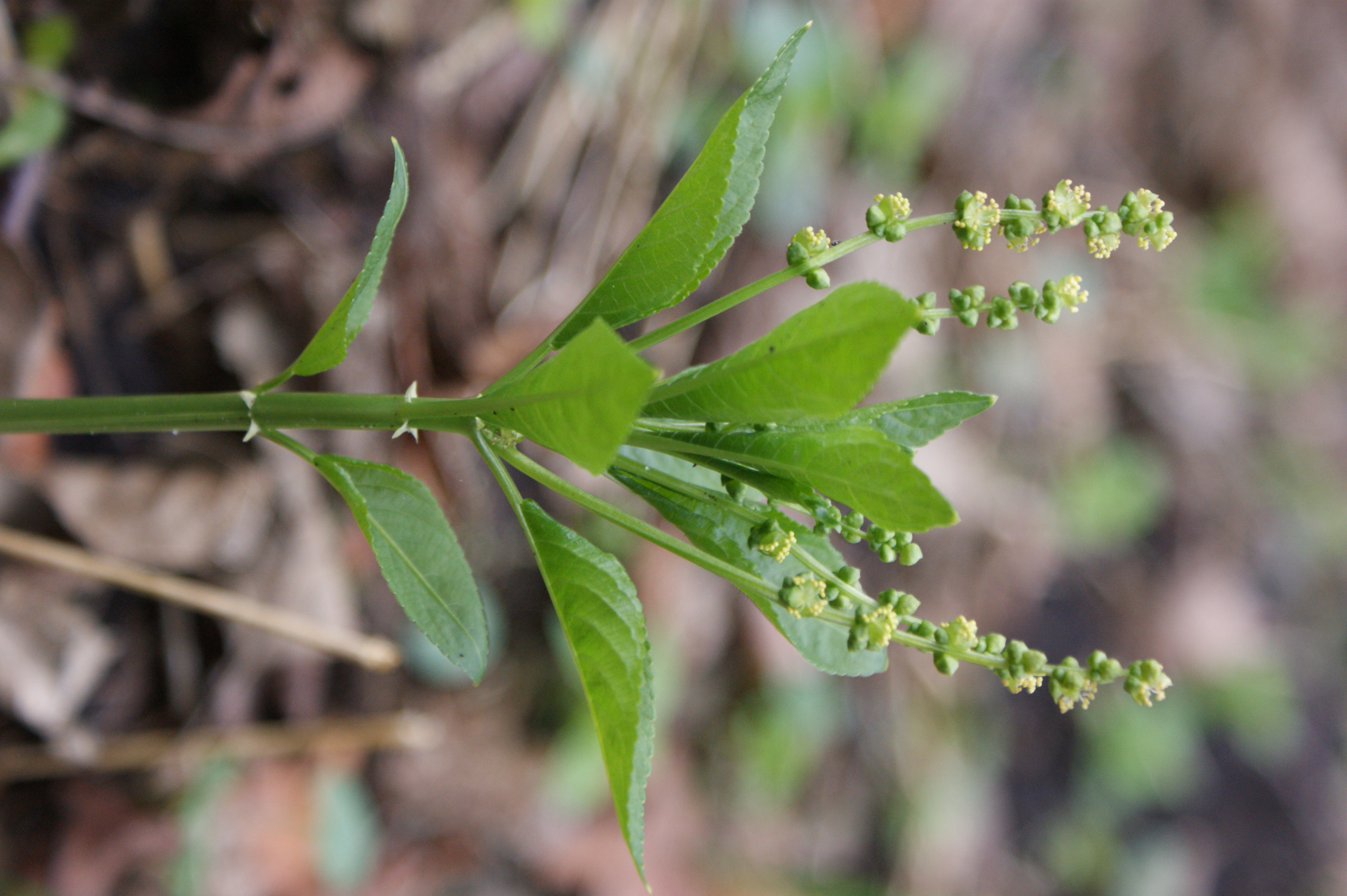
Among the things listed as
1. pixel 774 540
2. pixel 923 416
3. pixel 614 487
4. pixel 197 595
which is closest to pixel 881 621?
pixel 774 540

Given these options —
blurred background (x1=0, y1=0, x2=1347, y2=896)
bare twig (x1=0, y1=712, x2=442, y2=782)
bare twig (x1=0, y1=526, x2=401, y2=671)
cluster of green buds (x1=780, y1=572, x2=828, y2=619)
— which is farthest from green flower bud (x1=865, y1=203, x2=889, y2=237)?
bare twig (x1=0, y1=712, x2=442, y2=782)

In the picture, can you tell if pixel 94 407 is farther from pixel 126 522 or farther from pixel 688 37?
pixel 688 37

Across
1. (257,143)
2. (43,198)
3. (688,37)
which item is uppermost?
(688,37)

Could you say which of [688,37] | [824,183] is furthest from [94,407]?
[824,183]

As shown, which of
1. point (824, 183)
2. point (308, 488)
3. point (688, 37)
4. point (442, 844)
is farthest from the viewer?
point (824, 183)

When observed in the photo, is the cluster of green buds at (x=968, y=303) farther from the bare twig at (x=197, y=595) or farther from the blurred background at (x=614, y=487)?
the blurred background at (x=614, y=487)

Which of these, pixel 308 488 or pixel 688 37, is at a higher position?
pixel 688 37

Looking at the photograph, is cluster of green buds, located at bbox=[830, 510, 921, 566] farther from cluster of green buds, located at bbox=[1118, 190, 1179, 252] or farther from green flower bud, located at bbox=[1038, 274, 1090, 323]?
cluster of green buds, located at bbox=[1118, 190, 1179, 252]

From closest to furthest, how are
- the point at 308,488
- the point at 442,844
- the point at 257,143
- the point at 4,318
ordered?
the point at 4,318, the point at 257,143, the point at 308,488, the point at 442,844
